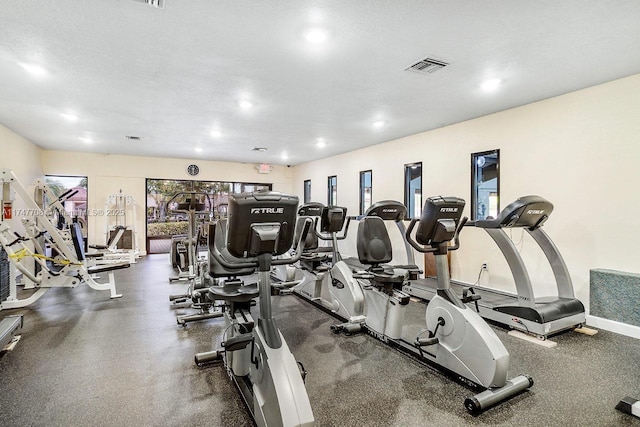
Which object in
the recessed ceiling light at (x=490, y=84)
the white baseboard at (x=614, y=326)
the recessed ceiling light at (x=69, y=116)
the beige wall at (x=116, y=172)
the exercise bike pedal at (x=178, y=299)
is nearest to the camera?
the white baseboard at (x=614, y=326)

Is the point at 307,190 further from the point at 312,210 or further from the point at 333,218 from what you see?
the point at 333,218

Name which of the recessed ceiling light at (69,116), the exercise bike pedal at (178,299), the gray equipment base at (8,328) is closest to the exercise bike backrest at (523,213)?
the exercise bike pedal at (178,299)

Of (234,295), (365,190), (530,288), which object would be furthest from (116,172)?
(530,288)

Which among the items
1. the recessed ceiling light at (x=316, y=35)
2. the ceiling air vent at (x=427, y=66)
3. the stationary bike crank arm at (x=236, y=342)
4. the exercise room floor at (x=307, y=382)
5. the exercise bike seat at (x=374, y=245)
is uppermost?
the ceiling air vent at (x=427, y=66)

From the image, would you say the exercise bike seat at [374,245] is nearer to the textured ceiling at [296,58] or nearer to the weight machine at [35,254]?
the textured ceiling at [296,58]

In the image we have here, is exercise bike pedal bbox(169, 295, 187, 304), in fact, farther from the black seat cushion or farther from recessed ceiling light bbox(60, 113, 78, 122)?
recessed ceiling light bbox(60, 113, 78, 122)

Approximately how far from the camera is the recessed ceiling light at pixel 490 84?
3.65m

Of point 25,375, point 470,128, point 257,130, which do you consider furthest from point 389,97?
point 25,375

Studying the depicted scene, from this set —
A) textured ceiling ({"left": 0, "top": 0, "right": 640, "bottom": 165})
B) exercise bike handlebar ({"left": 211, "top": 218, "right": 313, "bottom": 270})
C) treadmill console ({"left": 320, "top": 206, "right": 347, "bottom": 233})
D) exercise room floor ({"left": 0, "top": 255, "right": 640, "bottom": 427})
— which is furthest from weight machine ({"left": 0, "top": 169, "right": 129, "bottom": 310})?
exercise bike handlebar ({"left": 211, "top": 218, "right": 313, "bottom": 270})

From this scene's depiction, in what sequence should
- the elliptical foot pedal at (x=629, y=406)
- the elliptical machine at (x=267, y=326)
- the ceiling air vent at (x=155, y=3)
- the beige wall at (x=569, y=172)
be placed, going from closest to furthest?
the elliptical machine at (x=267, y=326), the elliptical foot pedal at (x=629, y=406), the ceiling air vent at (x=155, y=3), the beige wall at (x=569, y=172)

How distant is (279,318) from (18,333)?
9.25ft

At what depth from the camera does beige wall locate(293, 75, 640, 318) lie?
3.54 metres

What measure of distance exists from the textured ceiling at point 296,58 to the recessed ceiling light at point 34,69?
6cm

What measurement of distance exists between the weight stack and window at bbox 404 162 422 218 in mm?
6618
